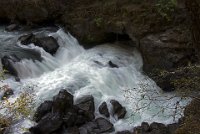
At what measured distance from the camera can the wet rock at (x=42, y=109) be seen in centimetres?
941

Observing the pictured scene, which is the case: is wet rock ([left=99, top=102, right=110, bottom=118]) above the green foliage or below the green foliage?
below

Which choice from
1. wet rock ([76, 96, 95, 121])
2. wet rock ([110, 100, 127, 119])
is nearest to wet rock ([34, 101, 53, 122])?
wet rock ([76, 96, 95, 121])

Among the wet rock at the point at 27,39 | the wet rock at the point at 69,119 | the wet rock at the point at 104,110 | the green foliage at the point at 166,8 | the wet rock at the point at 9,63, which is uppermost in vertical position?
the green foliage at the point at 166,8

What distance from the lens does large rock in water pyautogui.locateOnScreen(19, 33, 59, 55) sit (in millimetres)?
12414

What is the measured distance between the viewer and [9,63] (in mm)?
11203

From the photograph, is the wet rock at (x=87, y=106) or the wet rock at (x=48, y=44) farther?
the wet rock at (x=48, y=44)

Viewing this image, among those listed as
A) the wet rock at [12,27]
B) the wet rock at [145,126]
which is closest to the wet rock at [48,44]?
the wet rock at [12,27]

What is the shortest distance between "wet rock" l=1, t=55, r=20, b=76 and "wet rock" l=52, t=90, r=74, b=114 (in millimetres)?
1978

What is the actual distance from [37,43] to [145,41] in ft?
11.3

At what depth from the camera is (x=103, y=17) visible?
42.8ft

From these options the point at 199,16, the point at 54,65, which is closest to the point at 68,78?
the point at 54,65

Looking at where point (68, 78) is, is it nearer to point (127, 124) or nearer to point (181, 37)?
point (127, 124)

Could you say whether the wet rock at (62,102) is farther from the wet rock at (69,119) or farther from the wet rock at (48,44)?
the wet rock at (48,44)

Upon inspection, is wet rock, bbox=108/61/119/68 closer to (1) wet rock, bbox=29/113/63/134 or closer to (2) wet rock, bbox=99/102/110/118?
(2) wet rock, bbox=99/102/110/118
